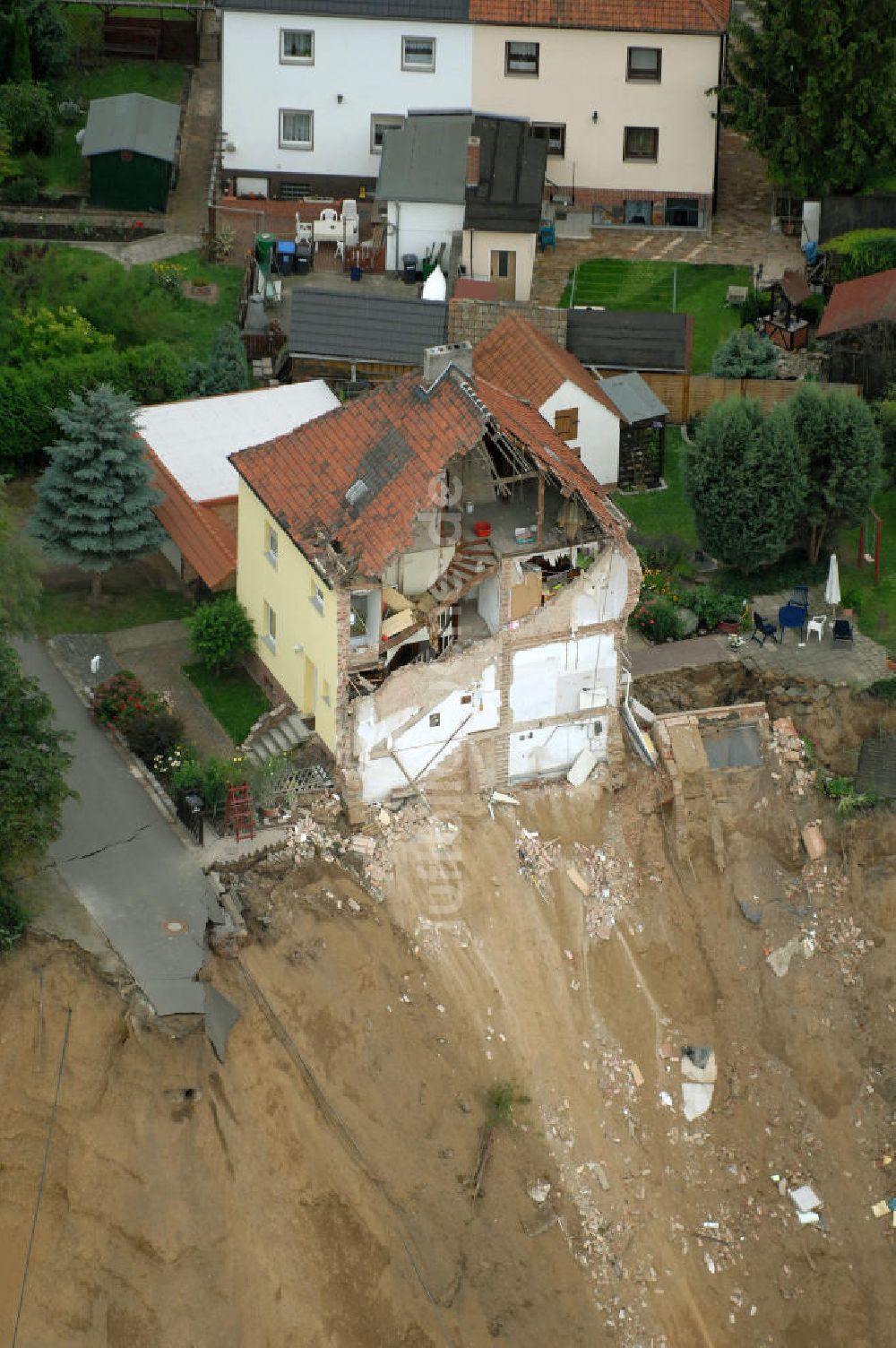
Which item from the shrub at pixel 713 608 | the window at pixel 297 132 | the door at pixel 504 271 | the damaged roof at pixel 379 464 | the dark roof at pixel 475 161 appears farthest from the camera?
the window at pixel 297 132

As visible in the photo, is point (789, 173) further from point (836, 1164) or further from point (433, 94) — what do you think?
point (836, 1164)

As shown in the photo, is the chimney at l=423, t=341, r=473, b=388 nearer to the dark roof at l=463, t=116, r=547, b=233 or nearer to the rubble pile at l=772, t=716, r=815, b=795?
the rubble pile at l=772, t=716, r=815, b=795

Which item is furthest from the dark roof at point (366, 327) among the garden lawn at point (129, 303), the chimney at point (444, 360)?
the chimney at point (444, 360)

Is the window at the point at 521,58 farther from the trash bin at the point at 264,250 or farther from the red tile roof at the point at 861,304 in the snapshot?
the red tile roof at the point at 861,304

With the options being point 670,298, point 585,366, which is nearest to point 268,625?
point 585,366

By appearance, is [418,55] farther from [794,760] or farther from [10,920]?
[10,920]

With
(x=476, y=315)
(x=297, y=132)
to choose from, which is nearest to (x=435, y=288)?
(x=476, y=315)

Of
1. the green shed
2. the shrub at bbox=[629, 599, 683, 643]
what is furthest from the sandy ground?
the green shed
